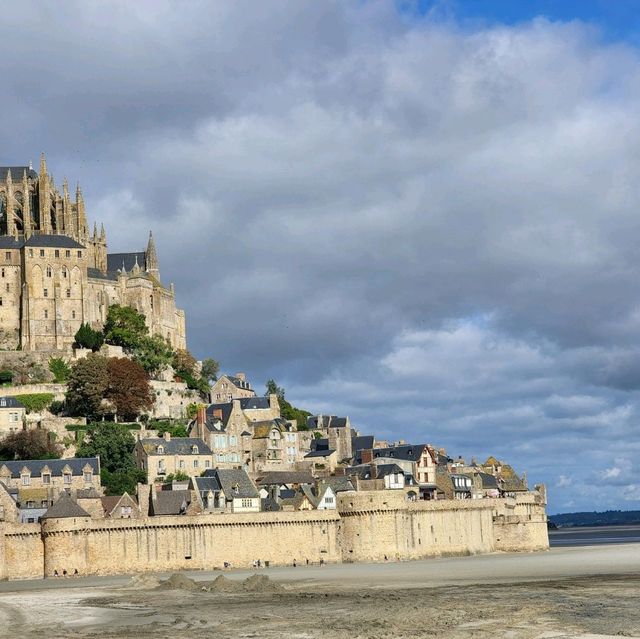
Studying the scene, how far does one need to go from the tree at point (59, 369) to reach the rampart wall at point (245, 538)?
105ft

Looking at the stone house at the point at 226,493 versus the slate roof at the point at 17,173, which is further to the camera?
the slate roof at the point at 17,173

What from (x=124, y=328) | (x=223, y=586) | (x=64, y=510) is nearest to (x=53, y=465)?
(x=64, y=510)

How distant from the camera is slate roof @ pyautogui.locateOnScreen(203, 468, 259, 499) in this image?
86.4 m

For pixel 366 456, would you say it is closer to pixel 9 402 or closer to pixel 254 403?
pixel 254 403

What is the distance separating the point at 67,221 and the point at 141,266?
9172mm

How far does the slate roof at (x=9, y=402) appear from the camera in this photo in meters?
102

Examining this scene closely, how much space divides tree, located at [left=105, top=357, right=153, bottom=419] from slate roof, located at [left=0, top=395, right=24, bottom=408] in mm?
6806

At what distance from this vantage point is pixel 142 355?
114 metres

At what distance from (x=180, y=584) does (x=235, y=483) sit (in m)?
23.2

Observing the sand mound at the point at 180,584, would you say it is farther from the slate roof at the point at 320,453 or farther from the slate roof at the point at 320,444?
the slate roof at the point at 320,444

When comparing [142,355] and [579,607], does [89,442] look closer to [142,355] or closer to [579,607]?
[142,355]

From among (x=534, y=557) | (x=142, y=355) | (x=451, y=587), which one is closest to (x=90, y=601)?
(x=451, y=587)

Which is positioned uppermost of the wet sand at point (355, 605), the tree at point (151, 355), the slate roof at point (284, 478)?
the tree at point (151, 355)

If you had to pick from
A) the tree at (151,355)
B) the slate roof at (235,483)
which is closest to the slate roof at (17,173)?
the tree at (151,355)
